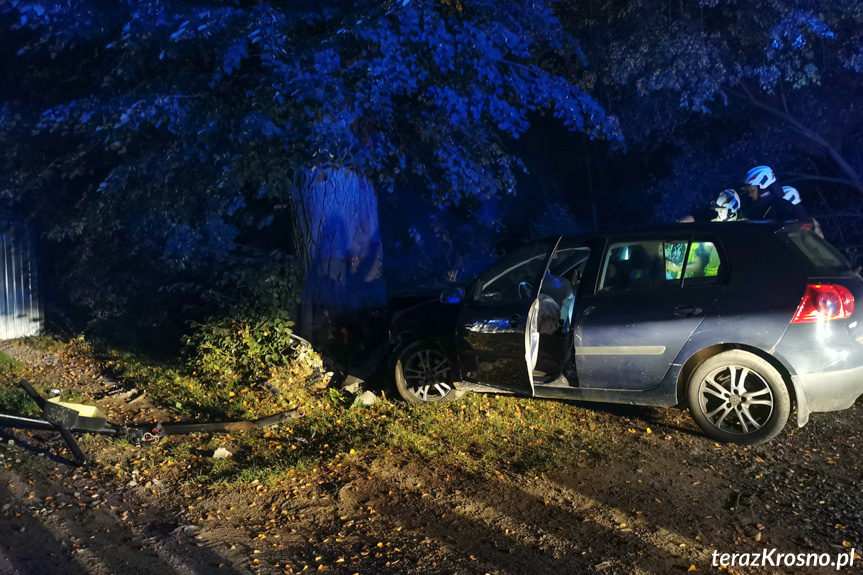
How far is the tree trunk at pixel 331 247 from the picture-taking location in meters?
8.34

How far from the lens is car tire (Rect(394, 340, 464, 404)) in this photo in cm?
648

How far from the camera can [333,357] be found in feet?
25.8

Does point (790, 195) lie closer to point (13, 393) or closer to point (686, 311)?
point (686, 311)

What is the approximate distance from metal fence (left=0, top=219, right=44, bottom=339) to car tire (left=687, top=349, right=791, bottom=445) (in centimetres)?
1040

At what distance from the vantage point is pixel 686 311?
523 cm

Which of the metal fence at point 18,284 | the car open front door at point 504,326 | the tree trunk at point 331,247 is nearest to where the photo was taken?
the car open front door at point 504,326

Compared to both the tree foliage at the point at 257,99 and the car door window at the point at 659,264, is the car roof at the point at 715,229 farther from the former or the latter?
the tree foliage at the point at 257,99

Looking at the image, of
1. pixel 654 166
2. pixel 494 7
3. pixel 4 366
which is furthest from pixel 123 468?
pixel 654 166

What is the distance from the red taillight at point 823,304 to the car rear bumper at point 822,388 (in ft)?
1.28

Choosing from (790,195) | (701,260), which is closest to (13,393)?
(701,260)

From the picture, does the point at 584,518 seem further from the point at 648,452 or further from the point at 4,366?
the point at 4,366

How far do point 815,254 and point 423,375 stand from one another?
3.34 metres

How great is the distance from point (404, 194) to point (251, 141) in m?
4.63

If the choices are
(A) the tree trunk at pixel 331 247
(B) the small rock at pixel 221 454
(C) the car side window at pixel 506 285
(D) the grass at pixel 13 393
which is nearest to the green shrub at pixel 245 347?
(A) the tree trunk at pixel 331 247
